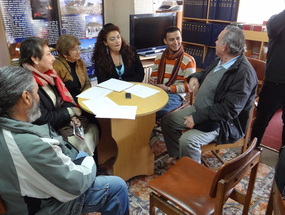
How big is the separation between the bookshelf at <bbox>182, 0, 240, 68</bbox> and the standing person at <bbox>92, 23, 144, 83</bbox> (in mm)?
1951

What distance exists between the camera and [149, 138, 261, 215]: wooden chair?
42.9 inches

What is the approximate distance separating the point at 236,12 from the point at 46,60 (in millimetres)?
2935

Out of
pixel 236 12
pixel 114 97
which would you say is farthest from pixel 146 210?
pixel 236 12

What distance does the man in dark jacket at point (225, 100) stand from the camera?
5.72 feet

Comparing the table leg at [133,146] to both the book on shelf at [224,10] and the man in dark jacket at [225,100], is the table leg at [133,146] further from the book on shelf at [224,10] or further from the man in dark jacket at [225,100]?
the book on shelf at [224,10]

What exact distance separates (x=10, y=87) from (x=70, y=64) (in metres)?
1.26

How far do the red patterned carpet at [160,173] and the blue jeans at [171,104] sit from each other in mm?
400

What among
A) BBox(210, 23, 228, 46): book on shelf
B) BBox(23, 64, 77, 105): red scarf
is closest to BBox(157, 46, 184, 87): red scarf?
BBox(23, 64, 77, 105): red scarf

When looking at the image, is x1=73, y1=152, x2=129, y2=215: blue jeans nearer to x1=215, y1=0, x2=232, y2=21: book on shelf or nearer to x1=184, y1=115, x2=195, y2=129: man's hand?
x1=184, y1=115, x2=195, y2=129: man's hand

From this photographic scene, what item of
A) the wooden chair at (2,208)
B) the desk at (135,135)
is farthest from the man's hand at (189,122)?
the wooden chair at (2,208)

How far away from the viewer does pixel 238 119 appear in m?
1.88

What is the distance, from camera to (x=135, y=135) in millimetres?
1989

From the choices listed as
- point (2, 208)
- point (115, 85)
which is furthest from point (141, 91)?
point (2, 208)

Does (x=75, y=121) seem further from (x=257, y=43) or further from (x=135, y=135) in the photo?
(x=257, y=43)
